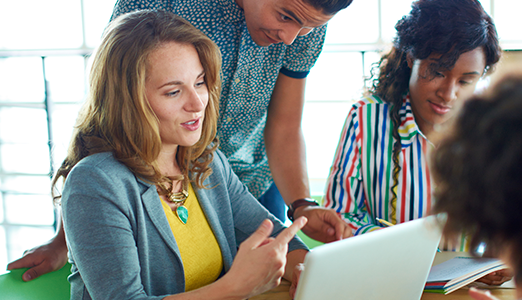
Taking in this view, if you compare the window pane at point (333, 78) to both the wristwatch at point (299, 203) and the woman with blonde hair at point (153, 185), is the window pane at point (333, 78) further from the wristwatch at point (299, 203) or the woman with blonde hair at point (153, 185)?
the woman with blonde hair at point (153, 185)

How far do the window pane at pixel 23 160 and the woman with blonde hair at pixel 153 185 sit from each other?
9.65 ft

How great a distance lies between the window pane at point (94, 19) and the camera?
11.8ft

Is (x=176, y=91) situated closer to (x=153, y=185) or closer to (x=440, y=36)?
(x=153, y=185)

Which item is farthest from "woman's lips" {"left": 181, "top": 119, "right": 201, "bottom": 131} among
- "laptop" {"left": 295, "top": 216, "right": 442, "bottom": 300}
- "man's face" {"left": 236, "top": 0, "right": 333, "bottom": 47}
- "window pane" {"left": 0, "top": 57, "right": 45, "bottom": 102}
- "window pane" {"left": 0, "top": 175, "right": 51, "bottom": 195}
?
"window pane" {"left": 0, "top": 175, "right": 51, "bottom": 195}

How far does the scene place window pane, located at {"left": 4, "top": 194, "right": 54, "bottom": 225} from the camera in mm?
3717

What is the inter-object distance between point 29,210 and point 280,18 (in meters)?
3.66

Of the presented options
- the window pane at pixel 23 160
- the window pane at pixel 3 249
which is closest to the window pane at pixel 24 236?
the window pane at pixel 3 249

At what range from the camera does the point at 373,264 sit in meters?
0.76

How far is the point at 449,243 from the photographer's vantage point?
0.57 m

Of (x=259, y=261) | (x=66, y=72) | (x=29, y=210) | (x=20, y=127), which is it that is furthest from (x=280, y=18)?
(x=29, y=210)

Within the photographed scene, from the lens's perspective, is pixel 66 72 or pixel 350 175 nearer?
pixel 350 175

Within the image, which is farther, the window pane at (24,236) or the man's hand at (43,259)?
the window pane at (24,236)

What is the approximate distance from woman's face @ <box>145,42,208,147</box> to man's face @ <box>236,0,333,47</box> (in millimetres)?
249

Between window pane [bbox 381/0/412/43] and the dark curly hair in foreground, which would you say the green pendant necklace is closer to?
the dark curly hair in foreground
